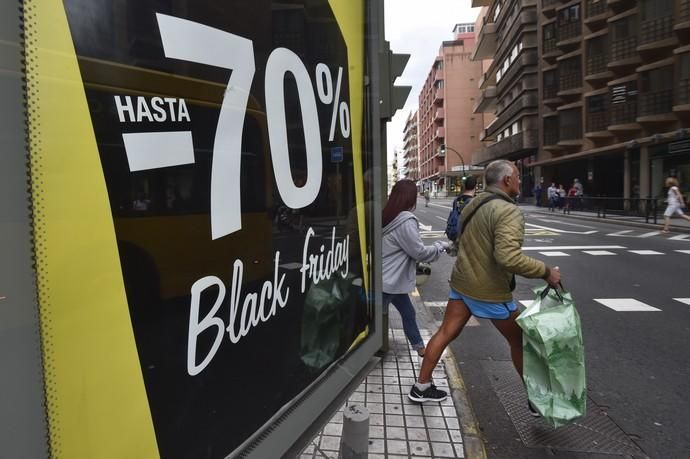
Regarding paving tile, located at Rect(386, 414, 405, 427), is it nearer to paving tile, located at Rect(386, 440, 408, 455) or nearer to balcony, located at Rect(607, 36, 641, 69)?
paving tile, located at Rect(386, 440, 408, 455)

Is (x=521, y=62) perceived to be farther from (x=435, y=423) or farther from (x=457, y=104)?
(x=457, y=104)

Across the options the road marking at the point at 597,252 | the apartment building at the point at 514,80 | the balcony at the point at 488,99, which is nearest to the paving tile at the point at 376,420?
the road marking at the point at 597,252

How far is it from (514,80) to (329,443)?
156 ft

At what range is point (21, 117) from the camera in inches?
33.0

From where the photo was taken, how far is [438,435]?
329cm

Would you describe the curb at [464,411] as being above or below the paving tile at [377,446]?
below

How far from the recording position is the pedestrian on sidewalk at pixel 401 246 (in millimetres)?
4203

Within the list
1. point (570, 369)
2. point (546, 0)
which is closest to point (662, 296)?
point (570, 369)

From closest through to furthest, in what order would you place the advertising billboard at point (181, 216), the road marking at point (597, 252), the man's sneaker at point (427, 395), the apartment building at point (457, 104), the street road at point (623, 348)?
the advertising billboard at point (181, 216), the street road at point (623, 348), the man's sneaker at point (427, 395), the road marking at point (597, 252), the apartment building at point (457, 104)

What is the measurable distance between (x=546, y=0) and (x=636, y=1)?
12442mm

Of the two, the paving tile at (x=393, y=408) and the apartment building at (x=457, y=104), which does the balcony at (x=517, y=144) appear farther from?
the paving tile at (x=393, y=408)

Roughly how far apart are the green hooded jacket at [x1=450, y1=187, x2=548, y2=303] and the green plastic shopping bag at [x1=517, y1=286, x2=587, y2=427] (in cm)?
29

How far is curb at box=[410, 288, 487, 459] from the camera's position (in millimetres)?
3150

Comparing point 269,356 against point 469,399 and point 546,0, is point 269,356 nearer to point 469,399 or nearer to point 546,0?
point 469,399
